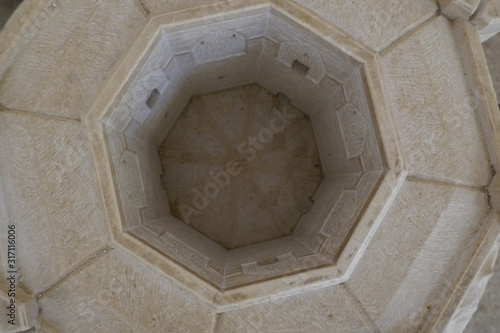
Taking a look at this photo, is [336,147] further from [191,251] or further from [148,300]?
[148,300]

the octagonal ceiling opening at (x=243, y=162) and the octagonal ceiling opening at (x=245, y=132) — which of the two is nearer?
the octagonal ceiling opening at (x=245, y=132)

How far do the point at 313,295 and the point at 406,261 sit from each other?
2.31 ft

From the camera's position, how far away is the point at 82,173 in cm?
262

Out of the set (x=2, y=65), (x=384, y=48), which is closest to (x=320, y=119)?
(x=384, y=48)

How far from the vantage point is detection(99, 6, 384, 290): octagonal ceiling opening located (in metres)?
2.73

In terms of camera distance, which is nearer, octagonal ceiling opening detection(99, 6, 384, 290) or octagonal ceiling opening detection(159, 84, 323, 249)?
octagonal ceiling opening detection(99, 6, 384, 290)

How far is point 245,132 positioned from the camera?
434 centimetres
